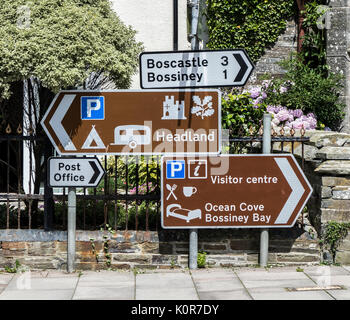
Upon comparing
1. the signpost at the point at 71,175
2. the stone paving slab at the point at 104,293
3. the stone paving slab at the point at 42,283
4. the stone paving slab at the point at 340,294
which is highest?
the signpost at the point at 71,175

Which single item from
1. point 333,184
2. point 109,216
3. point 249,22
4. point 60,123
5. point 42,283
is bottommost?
point 42,283

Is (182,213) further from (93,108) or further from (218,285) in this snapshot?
(93,108)

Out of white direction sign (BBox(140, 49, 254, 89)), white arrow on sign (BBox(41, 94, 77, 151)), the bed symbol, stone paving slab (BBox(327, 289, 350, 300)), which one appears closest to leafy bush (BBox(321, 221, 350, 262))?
stone paving slab (BBox(327, 289, 350, 300))

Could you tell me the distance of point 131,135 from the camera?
6.54 metres

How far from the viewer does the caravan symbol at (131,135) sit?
6.52 m

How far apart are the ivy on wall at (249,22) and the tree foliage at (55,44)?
21.1 feet

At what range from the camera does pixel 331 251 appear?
6.68m

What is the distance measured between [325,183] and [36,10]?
3883 millimetres

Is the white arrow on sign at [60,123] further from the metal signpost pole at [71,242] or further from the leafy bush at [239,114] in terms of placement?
the leafy bush at [239,114]

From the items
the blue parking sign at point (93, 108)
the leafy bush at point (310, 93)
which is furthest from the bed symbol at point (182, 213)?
the leafy bush at point (310, 93)

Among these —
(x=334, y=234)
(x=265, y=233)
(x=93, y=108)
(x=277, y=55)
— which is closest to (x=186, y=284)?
(x=265, y=233)

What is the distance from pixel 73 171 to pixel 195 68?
185 cm

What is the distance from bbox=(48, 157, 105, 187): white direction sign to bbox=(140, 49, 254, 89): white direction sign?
111 cm
